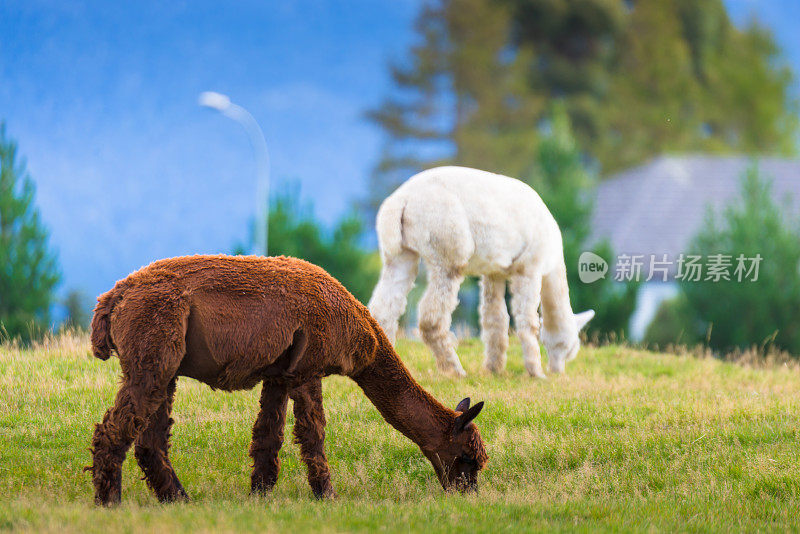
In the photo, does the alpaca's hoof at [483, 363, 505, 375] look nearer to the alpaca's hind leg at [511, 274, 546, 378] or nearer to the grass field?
the grass field

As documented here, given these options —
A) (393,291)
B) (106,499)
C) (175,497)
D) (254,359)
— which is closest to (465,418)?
(254,359)

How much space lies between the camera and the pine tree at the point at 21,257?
813 inches

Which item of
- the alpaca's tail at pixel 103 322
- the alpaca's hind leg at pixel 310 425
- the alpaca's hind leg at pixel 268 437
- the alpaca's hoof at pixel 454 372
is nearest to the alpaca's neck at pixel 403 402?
the alpaca's hind leg at pixel 310 425

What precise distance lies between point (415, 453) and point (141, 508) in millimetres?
3163

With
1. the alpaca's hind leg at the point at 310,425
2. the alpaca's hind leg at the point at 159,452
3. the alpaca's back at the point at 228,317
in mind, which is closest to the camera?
the alpaca's back at the point at 228,317

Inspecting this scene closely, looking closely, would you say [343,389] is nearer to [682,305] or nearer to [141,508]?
[141,508]

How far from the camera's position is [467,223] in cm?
1135

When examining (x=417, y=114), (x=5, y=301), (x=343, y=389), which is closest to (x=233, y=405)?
(x=343, y=389)

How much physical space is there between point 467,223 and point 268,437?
4.49m

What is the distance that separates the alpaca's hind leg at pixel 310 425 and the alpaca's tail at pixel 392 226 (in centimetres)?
410

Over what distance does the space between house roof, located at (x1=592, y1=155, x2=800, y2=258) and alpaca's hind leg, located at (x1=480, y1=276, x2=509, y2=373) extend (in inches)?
832

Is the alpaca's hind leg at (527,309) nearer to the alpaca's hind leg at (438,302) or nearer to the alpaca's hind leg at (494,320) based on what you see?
the alpaca's hind leg at (494,320)

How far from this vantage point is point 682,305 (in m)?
23.3

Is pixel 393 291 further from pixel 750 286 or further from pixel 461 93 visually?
pixel 461 93
